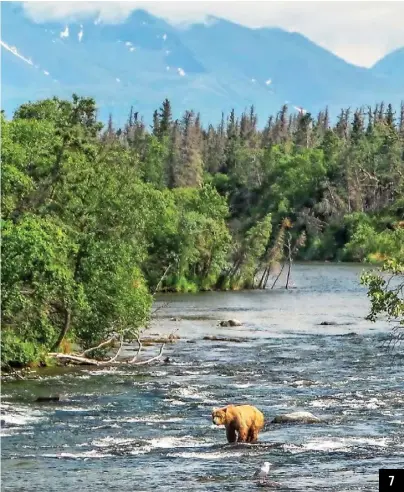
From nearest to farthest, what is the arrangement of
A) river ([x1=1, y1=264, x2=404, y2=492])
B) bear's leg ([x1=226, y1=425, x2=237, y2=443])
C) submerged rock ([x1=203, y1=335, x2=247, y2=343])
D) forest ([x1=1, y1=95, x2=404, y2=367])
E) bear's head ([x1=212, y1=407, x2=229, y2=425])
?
river ([x1=1, y1=264, x2=404, y2=492]), bear's head ([x1=212, y1=407, x2=229, y2=425]), bear's leg ([x1=226, y1=425, x2=237, y2=443]), forest ([x1=1, y1=95, x2=404, y2=367]), submerged rock ([x1=203, y1=335, x2=247, y2=343])

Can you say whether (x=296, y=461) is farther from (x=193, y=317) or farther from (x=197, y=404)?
(x=193, y=317)

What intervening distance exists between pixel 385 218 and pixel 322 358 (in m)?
91.9

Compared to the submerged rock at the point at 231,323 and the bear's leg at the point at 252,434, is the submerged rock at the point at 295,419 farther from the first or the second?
the submerged rock at the point at 231,323

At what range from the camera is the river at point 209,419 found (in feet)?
78.6

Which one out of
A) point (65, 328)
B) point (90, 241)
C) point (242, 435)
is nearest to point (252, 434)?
point (242, 435)

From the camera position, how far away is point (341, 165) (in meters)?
164

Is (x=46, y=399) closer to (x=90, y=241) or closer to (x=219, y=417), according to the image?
(x=219, y=417)

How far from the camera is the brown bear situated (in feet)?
89.7

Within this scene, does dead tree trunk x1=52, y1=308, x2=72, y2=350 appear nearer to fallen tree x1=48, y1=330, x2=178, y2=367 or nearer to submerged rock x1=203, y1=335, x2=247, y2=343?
fallen tree x1=48, y1=330, x2=178, y2=367

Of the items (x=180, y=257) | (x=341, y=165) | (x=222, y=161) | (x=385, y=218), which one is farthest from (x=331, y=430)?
(x=222, y=161)

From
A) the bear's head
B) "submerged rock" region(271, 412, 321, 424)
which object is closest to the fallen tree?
"submerged rock" region(271, 412, 321, 424)

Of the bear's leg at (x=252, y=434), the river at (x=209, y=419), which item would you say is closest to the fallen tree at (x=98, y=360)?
the river at (x=209, y=419)

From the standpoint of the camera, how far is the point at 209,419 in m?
31.2

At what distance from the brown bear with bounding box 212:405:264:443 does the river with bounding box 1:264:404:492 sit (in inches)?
15.3
